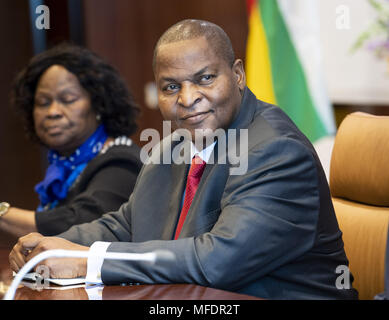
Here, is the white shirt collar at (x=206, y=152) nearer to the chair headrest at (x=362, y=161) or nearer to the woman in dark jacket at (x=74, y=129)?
the chair headrest at (x=362, y=161)

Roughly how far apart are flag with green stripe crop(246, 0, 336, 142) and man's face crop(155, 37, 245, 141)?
80.7 inches

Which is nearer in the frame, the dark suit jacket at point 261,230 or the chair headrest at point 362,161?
the dark suit jacket at point 261,230

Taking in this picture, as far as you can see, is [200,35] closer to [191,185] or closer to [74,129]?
[191,185]

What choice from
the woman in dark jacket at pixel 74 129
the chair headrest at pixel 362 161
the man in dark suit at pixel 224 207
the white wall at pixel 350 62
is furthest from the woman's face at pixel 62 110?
the white wall at pixel 350 62

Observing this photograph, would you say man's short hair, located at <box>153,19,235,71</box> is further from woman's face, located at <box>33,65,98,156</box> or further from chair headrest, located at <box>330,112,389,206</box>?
woman's face, located at <box>33,65,98,156</box>

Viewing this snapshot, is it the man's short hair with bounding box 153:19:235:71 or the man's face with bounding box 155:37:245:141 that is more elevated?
the man's short hair with bounding box 153:19:235:71

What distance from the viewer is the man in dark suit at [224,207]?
141 centimetres

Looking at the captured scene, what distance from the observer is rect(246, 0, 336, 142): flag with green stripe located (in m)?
3.64

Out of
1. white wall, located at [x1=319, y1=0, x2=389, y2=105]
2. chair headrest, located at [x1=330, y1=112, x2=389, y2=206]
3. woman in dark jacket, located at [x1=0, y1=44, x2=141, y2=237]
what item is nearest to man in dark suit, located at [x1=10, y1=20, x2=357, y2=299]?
chair headrest, located at [x1=330, y1=112, x2=389, y2=206]

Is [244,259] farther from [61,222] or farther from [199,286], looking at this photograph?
[61,222]

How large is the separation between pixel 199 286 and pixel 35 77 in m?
1.75

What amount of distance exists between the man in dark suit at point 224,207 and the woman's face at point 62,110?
0.96 metres

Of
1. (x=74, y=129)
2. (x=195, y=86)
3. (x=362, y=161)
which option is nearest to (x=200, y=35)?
(x=195, y=86)
